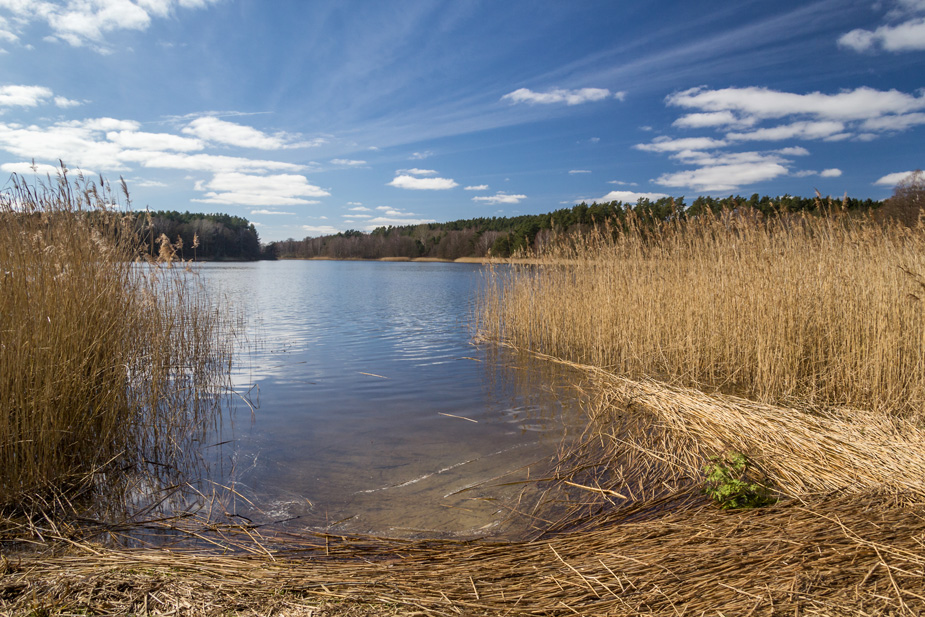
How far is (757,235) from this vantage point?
258 inches

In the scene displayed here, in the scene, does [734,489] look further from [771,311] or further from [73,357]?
[73,357]

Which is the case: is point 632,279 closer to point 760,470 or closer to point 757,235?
point 757,235

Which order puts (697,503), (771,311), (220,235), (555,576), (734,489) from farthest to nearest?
(220,235) → (771,311) → (697,503) → (734,489) → (555,576)

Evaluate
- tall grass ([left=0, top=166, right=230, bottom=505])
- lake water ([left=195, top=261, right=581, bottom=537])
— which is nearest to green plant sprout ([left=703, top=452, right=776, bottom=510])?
lake water ([left=195, top=261, right=581, bottom=537])

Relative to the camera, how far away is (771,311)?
5766mm

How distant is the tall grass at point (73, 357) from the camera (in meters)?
3.34

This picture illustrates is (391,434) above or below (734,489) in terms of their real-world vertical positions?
below

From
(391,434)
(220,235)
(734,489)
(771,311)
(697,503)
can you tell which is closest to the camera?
(734,489)

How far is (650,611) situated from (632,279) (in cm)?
632

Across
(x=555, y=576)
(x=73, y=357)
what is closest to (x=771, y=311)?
(x=555, y=576)

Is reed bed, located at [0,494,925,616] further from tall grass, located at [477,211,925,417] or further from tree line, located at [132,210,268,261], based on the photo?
tree line, located at [132,210,268,261]

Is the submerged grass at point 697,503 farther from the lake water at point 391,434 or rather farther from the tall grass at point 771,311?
the lake water at point 391,434

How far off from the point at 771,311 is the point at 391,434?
4704 millimetres

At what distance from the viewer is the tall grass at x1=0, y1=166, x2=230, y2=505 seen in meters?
3.34
